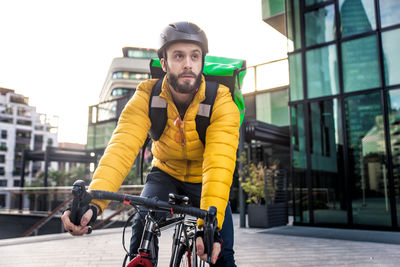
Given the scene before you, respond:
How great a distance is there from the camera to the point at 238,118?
2.39m

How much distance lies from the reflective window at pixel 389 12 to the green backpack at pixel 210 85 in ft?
30.6

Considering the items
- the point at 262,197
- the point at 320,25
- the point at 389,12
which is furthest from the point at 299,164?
the point at 389,12

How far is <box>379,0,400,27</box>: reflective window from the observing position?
1025cm

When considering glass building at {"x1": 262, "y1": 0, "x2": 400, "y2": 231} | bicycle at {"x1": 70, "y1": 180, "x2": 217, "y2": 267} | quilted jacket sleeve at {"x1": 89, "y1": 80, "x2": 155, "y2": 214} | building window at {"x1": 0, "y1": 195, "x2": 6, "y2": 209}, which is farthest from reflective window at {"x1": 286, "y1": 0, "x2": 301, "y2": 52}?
building window at {"x1": 0, "y1": 195, "x2": 6, "y2": 209}

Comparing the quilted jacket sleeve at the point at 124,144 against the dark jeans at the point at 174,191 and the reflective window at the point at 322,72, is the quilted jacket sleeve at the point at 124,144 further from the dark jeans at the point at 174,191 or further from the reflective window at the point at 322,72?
A: the reflective window at the point at 322,72

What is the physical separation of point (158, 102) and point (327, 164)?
9.60 m

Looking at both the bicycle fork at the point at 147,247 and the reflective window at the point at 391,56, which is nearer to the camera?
the bicycle fork at the point at 147,247

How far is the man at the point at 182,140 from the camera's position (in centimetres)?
213

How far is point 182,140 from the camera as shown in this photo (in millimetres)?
2506

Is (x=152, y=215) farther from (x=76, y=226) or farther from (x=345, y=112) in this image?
(x=345, y=112)

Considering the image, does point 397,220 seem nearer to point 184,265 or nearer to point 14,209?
point 184,265

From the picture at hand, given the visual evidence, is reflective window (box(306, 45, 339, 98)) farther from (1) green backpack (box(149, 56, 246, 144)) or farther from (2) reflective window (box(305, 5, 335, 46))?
(1) green backpack (box(149, 56, 246, 144))

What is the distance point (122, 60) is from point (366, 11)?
64665 mm

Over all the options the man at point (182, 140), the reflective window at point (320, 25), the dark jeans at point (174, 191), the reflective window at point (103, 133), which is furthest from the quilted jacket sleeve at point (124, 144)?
the reflective window at point (103, 133)
